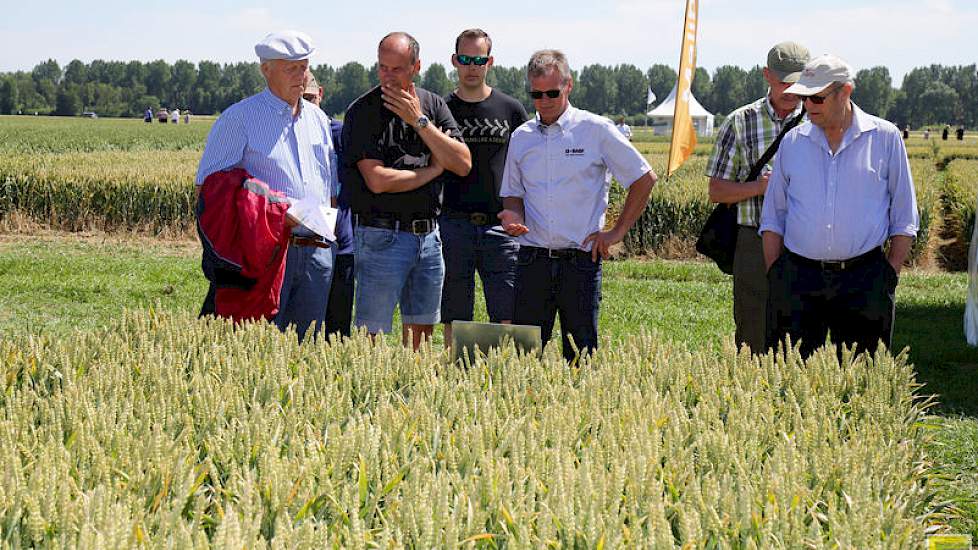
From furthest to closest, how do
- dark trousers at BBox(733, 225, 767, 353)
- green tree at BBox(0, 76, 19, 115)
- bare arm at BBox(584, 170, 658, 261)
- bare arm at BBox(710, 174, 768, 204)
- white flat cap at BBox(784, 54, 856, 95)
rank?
green tree at BBox(0, 76, 19, 115), dark trousers at BBox(733, 225, 767, 353), bare arm at BBox(710, 174, 768, 204), bare arm at BBox(584, 170, 658, 261), white flat cap at BBox(784, 54, 856, 95)

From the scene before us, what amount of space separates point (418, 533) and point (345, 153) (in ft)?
11.9

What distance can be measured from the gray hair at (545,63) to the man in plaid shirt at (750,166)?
1.11 meters

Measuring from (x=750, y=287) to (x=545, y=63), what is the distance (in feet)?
6.09

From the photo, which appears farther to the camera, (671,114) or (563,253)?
(671,114)

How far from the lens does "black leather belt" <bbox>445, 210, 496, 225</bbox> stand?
6301 mm

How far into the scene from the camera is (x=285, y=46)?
5000 mm

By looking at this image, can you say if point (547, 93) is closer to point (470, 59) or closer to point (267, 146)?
point (470, 59)

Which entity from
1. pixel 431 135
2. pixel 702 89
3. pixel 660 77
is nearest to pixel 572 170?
pixel 431 135

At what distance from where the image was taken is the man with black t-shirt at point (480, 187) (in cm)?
628

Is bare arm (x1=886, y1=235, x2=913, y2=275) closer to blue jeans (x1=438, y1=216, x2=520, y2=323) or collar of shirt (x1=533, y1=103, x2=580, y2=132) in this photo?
collar of shirt (x1=533, y1=103, x2=580, y2=132)

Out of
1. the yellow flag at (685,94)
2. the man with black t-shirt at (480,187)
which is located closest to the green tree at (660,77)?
the yellow flag at (685,94)

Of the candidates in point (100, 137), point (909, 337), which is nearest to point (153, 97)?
point (100, 137)

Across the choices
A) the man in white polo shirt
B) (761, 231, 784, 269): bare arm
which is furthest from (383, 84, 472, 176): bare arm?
(761, 231, 784, 269): bare arm

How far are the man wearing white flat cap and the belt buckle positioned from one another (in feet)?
1.60
